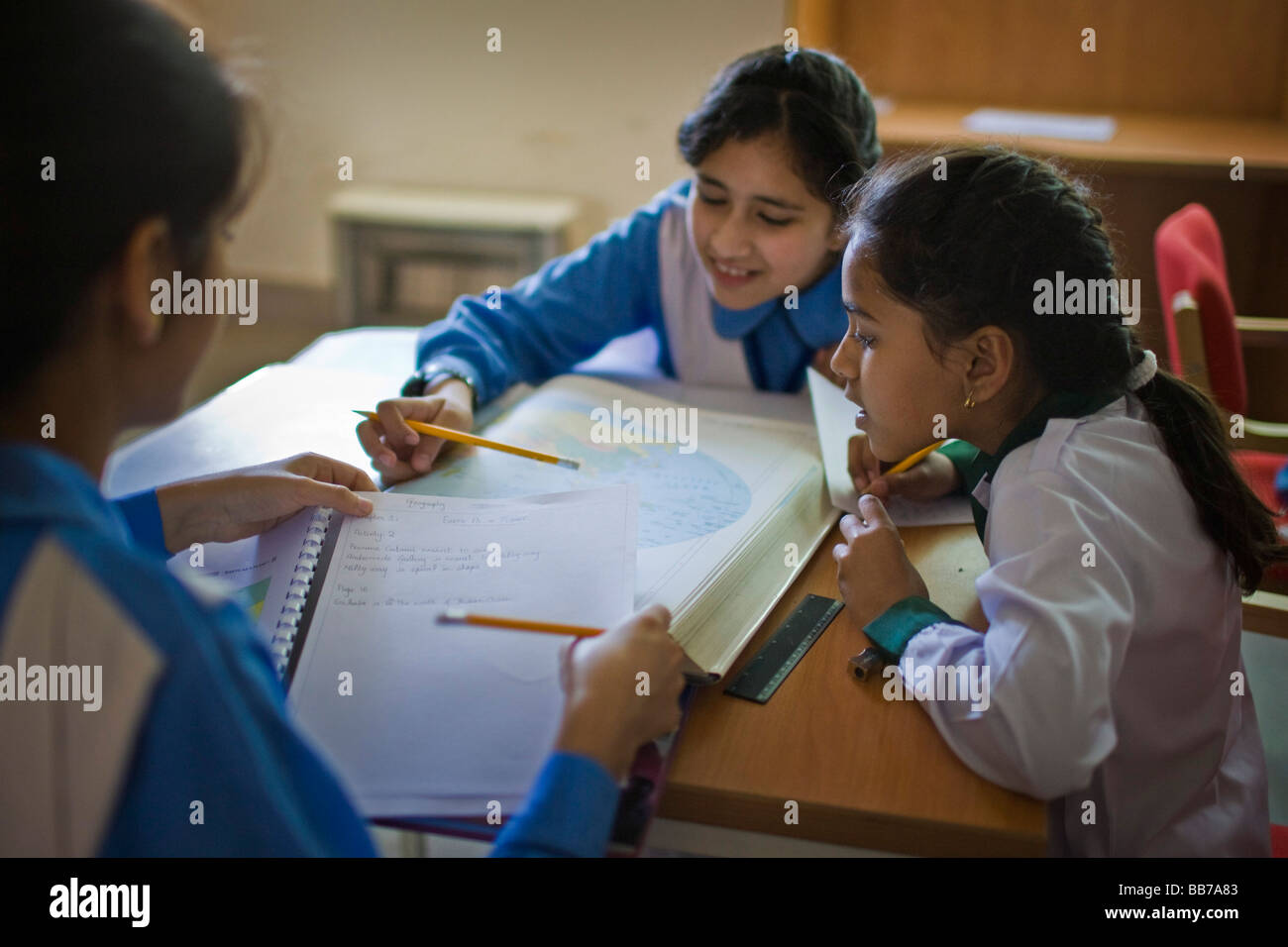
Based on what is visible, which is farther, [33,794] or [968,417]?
[968,417]

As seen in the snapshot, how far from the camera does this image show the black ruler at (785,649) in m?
0.84

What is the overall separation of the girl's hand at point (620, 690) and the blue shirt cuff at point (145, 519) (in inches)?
16.7

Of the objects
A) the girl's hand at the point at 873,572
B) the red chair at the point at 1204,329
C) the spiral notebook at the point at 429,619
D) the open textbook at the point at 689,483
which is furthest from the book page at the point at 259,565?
the red chair at the point at 1204,329

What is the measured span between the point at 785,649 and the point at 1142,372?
0.42 metres

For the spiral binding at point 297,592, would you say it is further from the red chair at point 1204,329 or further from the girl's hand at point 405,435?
the red chair at point 1204,329

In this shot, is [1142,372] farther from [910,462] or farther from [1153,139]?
[1153,139]

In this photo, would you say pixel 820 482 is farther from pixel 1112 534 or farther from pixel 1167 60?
pixel 1167 60

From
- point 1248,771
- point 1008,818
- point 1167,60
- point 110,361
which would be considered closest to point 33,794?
point 110,361

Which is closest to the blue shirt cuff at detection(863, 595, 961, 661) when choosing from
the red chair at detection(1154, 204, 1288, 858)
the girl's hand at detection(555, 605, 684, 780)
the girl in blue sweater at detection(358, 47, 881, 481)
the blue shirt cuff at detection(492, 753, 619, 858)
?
the girl's hand at detection(555, 605, 684, 780)

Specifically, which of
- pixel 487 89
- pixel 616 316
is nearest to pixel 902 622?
pixel 616 316

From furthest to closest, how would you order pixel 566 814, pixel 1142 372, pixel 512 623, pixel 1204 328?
pixel 1204 328 < pixel 1142 372 < pixel 512 623 < pixel 566 814

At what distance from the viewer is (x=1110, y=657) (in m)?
0.79
